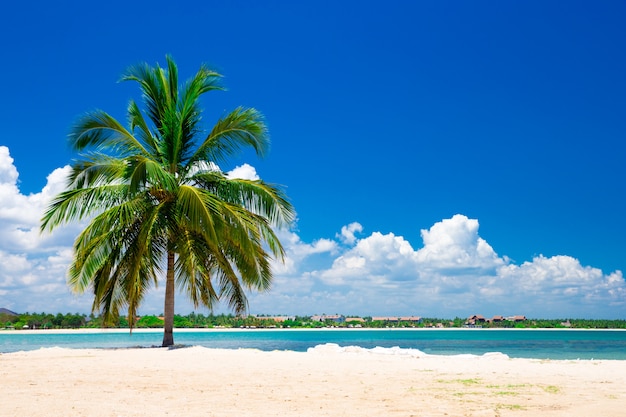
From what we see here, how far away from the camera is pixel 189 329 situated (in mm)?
136250

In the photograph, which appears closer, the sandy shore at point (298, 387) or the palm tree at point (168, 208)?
the sandy shore at point (298, 387)

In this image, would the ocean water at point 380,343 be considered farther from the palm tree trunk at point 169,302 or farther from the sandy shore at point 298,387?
the sandy shore at point 298,387

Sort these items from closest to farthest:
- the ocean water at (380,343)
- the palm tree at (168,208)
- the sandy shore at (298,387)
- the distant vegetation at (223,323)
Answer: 1. the sandy shore at (298,387)
2. the palm tree at (168,208)
3. the ocean water at (380,343)
4. the distant vegetation at (223,323)

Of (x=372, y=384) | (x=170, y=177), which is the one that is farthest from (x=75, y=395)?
(x=170, y=177)

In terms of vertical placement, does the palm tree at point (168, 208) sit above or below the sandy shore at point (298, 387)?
above

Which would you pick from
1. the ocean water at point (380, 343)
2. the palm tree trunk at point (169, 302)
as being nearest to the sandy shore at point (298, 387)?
the palm tree trunk at point (169, 302)

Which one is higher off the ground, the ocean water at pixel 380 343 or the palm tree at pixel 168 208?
the palm tree at pixel 168 208

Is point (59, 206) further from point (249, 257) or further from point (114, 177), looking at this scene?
point (249, 257)

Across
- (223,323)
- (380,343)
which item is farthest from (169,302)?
(223,323)

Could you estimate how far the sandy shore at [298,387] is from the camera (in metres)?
6.90

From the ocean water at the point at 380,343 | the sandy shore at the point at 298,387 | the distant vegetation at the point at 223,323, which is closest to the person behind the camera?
the sandy shore at the point at 298,387

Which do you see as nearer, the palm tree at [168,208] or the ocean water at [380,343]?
the palm tree at [168,208]

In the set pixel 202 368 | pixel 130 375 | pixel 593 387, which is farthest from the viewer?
pixel 202 368

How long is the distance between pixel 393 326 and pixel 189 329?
6986cm
